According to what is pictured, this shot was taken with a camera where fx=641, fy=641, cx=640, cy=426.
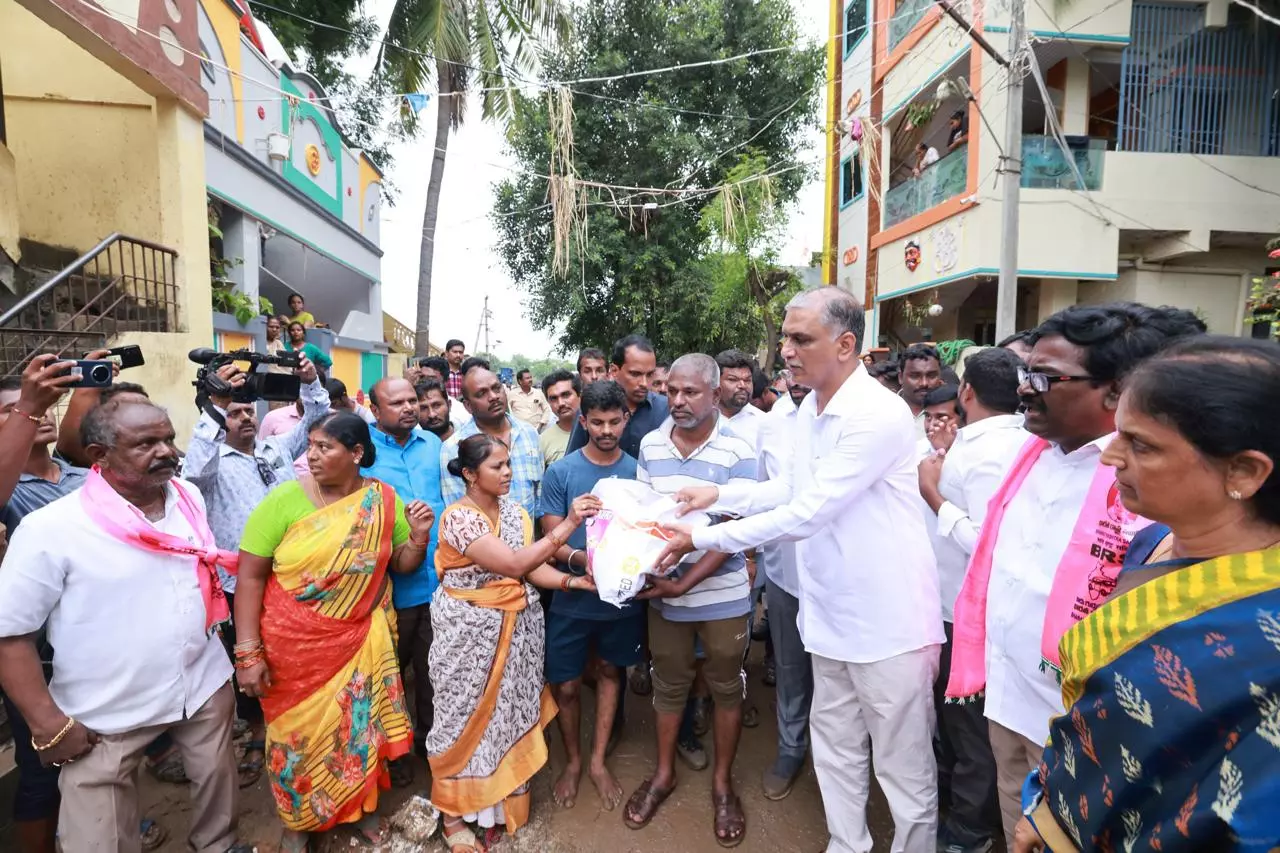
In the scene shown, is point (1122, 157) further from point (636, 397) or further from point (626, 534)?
point (626, 534)

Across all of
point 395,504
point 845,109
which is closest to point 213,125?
point 395,504

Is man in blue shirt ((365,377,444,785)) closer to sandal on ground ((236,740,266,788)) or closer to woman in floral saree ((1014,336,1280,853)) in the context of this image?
sandal on ground ((236,740,266,788))

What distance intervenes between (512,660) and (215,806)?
1.27 metres

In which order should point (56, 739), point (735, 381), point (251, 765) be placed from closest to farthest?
point (56, 739) < point (251, 765) < point (735, 381)

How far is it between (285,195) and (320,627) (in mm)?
9710

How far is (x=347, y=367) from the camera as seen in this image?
37.5 feet

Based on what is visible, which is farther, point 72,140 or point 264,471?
point 72,140

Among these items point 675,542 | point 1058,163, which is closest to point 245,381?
point 675,542

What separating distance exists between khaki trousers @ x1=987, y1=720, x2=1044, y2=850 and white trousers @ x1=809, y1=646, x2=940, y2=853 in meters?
0.34

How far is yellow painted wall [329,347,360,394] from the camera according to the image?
10.9 m

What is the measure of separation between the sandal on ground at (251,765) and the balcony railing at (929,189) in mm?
11024

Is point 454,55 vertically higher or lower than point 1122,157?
higher

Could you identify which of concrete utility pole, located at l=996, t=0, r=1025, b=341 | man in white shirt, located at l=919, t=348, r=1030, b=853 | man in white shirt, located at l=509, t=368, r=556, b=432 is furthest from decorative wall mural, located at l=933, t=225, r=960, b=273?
man in white shirt, located at l=919, t=348, r=1030, b=853

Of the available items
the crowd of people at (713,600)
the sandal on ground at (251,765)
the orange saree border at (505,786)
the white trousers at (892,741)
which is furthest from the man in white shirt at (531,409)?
the white trousers at (892,741)
